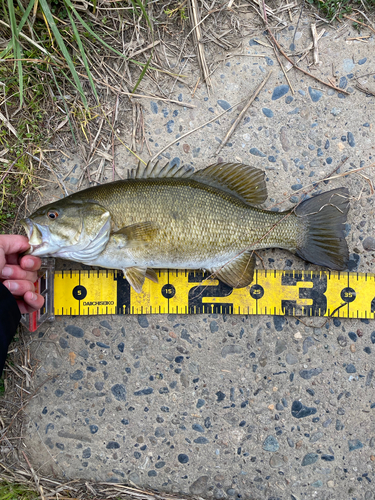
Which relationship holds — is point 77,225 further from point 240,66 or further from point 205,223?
point 240,66

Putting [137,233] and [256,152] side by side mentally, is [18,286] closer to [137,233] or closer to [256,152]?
[137,233]

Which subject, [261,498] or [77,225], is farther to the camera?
[261,498]

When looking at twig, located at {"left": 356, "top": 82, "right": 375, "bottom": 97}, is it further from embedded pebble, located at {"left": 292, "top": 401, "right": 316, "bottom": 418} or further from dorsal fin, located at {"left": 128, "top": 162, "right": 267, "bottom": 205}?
embedded pebble, located at {"left": 292, "top": 401, "right": 316, "bottom": 418}

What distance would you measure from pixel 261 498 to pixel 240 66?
386 cm

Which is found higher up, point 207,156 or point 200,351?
point 207,156

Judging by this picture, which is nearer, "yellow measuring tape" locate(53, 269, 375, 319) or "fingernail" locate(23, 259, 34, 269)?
"fingernail" locate(23, 259, 34, 269)

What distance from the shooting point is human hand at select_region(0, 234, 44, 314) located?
267cm

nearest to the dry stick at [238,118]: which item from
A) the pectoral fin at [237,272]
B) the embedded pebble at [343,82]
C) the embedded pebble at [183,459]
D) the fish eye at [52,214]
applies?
the embedded pebble at [343,82]

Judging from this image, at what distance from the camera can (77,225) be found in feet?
8.62

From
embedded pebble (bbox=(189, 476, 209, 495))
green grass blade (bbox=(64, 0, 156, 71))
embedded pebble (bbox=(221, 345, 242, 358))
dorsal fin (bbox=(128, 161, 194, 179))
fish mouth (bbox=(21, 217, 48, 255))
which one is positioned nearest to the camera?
fish mouth (bbox=(21, 217, 48, 255))

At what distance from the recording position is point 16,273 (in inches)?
107

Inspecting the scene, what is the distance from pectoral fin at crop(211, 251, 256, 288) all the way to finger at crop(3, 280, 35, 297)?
5.03ft

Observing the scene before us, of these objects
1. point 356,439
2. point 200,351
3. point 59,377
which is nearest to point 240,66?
point 200,351

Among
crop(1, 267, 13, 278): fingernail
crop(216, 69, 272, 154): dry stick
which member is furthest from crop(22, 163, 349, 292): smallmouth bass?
crop(216, 69, 272, 154): dry stick
